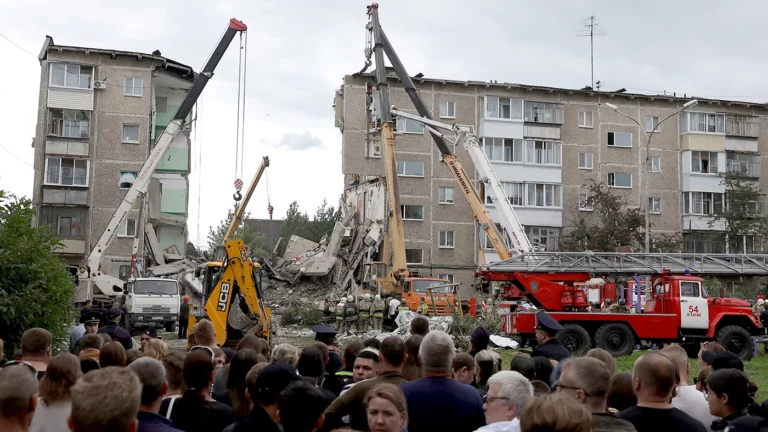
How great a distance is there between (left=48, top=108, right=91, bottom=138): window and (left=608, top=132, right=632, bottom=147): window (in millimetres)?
31762

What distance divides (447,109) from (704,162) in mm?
17306

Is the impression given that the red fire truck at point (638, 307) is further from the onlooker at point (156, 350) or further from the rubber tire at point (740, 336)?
the onlooker at point (156, 350)

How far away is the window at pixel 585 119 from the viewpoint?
54.4m

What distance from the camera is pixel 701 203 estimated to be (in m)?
55.2

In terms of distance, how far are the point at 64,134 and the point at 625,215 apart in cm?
3226

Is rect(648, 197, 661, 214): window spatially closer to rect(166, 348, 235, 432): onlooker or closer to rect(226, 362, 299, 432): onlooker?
rect(166, 348, 235, 432): onlooker

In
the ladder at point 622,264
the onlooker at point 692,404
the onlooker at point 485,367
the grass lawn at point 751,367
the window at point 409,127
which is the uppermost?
the window at point 409,127

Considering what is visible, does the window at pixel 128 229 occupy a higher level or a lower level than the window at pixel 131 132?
lower

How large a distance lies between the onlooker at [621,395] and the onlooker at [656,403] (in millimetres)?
892

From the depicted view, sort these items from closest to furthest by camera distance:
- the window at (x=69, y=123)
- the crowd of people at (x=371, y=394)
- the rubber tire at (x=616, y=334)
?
the crowd of people at (x=371, y=394)
the rubber tire at (x=616, y=334)
the window at (x=69, y=123)

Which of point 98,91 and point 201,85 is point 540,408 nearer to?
point 201,85

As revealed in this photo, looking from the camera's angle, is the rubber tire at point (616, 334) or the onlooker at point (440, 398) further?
the rubber tire at point (616, 334)

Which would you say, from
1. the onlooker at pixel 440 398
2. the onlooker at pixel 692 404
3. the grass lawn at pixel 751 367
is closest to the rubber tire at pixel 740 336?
the grass lawn at pixel 751 367

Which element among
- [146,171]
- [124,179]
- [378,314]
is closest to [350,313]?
[378,314]
